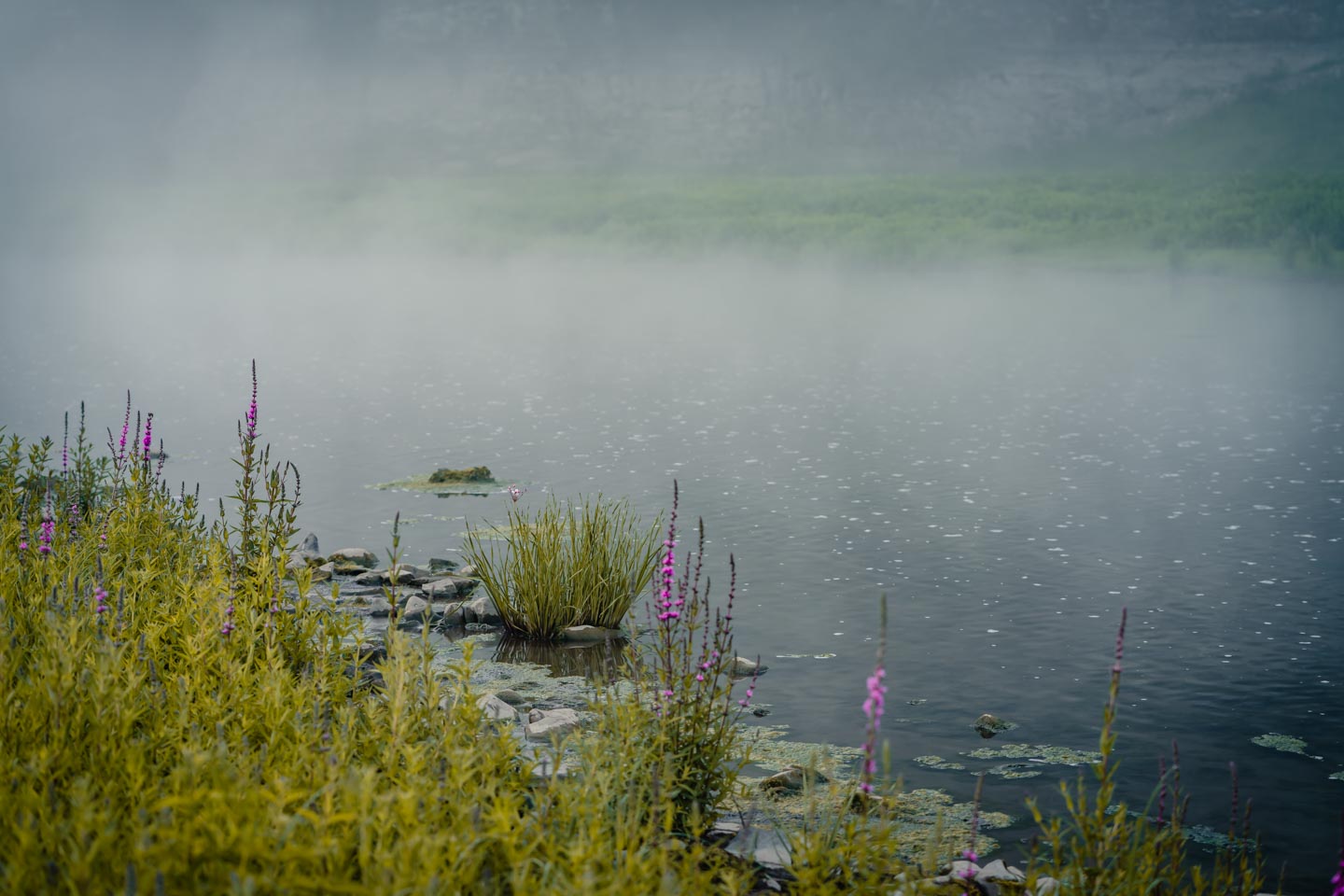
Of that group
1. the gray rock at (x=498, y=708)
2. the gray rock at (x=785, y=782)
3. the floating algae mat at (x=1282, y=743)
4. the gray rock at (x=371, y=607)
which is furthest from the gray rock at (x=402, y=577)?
the floating algae mat at (x=1282, y=743)

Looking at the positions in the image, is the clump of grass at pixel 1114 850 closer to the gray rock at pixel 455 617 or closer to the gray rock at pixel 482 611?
the gray rock at pixel 482 611

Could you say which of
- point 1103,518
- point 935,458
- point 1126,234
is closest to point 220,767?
point 1103,518

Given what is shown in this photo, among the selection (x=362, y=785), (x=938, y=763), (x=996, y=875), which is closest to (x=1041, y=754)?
(x=938, y=763)

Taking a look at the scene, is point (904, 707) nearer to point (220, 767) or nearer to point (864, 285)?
point (220, 767)

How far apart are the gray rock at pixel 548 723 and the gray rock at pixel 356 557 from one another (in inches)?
277

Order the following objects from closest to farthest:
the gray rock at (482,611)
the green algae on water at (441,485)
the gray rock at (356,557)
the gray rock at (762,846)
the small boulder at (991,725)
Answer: the gray rock at (762,846), the small boulder at (991,725), the gray rock at (482,611), the gray rock at (356,557), the green algae on water at (441,485)

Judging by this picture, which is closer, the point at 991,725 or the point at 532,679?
the point at 991,725

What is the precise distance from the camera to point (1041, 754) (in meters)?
9.43

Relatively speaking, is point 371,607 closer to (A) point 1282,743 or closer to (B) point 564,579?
(B) point 564,579

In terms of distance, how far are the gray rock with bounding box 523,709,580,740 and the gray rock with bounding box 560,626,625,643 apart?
3.14m

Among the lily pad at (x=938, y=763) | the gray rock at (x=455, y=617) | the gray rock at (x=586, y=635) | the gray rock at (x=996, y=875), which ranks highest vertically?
the gray rock at (x=455, y=617)

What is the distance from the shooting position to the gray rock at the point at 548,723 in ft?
28.5

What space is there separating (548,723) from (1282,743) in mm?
6057

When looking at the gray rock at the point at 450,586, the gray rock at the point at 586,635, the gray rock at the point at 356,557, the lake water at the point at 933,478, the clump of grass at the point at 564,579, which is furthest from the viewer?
the gray rock at the point at 356,557
